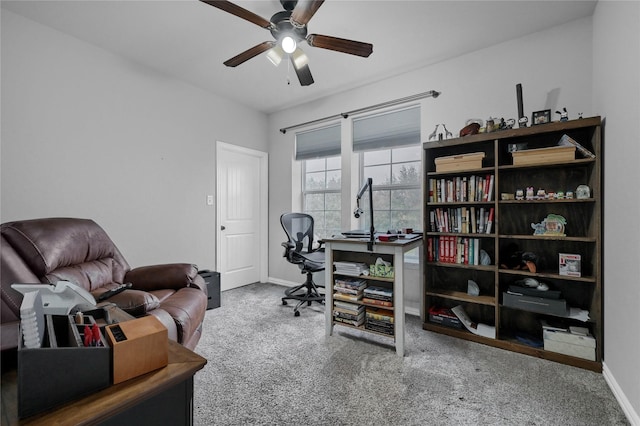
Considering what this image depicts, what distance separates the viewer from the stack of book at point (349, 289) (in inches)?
94.6

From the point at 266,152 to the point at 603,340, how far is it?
406 cm

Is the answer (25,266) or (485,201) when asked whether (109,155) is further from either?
(485,201)

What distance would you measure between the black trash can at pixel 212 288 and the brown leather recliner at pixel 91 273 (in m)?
0.90

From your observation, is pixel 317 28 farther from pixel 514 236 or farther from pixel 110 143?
pixel 514 236

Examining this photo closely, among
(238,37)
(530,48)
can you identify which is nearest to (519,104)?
(530,48)

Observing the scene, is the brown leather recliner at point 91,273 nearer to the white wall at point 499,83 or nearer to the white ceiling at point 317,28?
the white ceiling at point 317,28

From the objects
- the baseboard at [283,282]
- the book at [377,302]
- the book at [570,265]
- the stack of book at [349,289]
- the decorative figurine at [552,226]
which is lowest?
the baseboard at [283,282]

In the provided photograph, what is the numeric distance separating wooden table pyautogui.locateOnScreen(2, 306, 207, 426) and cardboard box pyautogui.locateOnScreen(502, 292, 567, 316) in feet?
7.62

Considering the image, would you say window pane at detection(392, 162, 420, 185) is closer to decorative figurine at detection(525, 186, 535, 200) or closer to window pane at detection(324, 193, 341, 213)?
window pane at detection(324, 193, 341, 213)

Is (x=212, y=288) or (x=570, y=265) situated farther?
(x=212, y=288)

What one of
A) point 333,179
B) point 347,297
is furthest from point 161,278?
point 333,179

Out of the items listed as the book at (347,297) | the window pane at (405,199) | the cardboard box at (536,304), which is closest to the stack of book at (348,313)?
the book at (347,297)

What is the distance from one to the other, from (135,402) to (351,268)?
1.86 meters

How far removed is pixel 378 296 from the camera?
2.31 meters
